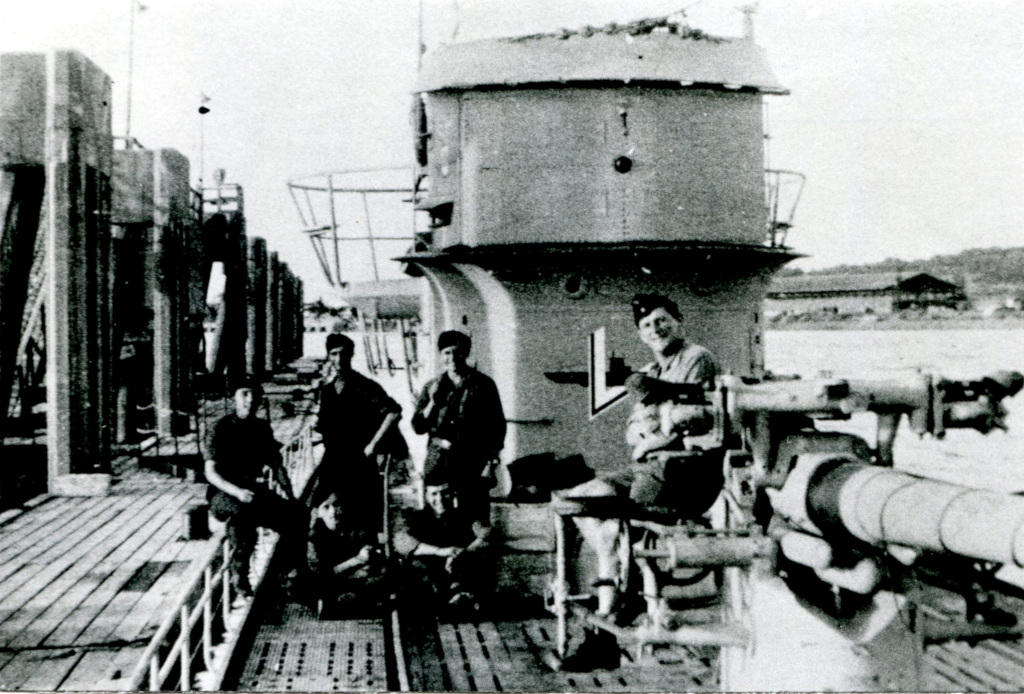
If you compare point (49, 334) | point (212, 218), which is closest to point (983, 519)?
point (49, 334)

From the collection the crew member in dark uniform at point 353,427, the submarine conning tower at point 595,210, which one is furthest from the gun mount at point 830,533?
the submarine conning tower at point 595,210

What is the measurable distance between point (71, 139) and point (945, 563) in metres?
9.42

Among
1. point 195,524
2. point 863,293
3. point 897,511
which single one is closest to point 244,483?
point 195,524

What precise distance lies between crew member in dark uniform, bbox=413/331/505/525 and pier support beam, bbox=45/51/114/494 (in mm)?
5013

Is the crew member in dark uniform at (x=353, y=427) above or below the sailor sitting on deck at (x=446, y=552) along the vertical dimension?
above

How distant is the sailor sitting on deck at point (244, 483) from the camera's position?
20.2 ft

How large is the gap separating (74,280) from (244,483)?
499 centimetres

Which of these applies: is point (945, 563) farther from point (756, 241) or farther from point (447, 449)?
point (756, 241)

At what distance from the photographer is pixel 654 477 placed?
4438mm

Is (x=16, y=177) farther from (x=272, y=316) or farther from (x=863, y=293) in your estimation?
(x=272, y=316)

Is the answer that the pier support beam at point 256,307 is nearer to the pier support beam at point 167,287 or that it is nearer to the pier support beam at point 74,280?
the pier support beam at point 167,287

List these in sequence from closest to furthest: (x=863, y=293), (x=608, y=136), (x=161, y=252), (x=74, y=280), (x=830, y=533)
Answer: (x=830, y=533) < (x=608, y=136) < (x=74, y=280) < (x=161, y=252) < (x=863, y=293)

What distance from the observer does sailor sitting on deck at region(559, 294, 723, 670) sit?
432 centimetres

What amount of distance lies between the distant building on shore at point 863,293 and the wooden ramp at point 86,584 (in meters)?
7.00
